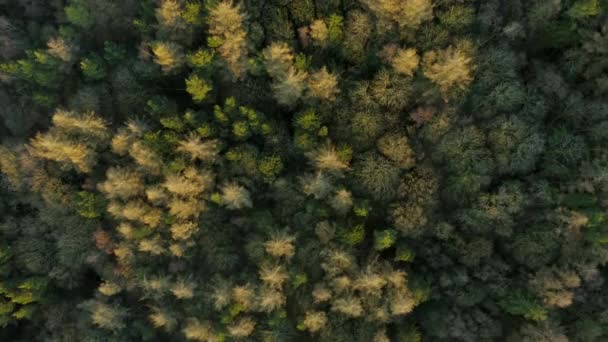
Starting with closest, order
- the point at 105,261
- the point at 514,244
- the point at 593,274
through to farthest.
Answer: the point at 593,274 < the point at 514,244 < the point at 105,261

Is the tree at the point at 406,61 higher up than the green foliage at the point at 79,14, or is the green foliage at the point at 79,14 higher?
the tree at the point at 406,61

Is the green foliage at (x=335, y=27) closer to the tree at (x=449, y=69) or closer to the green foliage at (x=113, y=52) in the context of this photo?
the tree at (x=449, y=69)

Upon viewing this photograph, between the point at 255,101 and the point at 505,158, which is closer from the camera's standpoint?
the point at 505,158

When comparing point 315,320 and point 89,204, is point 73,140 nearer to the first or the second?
point 89,204

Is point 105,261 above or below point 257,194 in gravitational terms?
below

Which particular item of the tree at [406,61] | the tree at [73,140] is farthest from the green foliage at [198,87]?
the tree at [406,61]

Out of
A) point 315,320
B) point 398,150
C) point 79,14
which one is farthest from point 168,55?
point 315,320

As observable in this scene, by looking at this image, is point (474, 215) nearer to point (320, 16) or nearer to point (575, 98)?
point (575, 98)

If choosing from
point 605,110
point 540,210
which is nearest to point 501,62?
A: point 605,110
